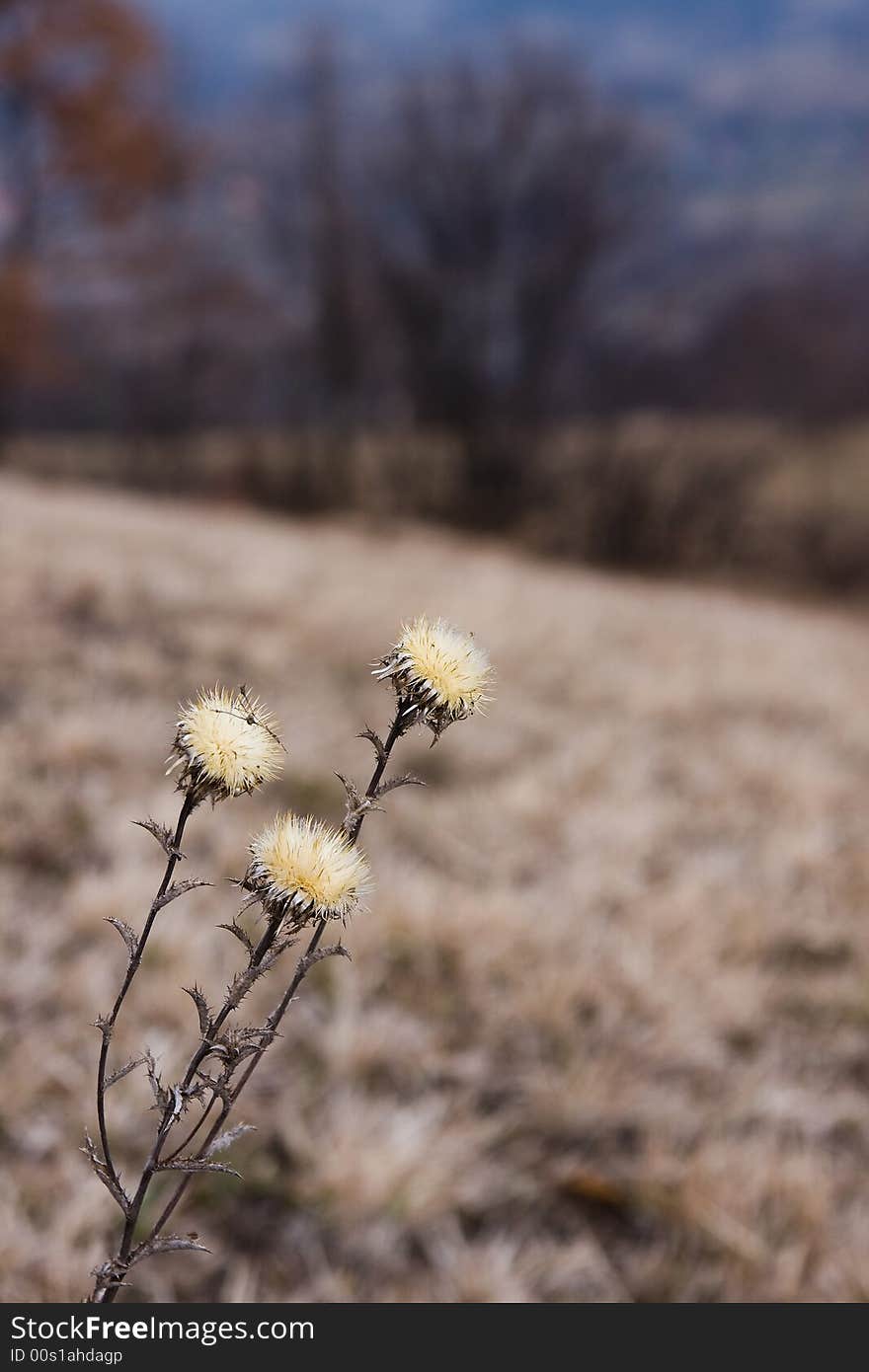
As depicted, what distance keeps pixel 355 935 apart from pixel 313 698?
1.70 metres

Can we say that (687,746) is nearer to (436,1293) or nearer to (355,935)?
(355,935)

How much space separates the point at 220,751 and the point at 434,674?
0.46ft

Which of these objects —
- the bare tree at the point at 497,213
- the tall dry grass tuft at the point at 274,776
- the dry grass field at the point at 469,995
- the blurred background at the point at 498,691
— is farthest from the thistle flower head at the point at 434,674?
the bare tree at the point at 497,213

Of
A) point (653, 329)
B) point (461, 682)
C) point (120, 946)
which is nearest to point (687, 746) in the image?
point (120, 946)

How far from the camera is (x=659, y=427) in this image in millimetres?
14023

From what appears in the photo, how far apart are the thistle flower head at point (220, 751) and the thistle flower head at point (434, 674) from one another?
0.09 m

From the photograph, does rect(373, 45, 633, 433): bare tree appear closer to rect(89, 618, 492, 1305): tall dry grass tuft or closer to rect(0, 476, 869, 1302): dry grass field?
rect(0, 476, 869, 1302): dry grass field

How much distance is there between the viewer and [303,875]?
2.01 feet

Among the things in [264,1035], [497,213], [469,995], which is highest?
[497,213]

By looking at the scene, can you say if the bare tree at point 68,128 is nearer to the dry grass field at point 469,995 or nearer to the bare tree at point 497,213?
the bare tree at point 497,213

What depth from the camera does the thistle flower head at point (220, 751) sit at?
0.61 metres

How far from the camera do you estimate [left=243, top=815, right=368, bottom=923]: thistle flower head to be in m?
0.61

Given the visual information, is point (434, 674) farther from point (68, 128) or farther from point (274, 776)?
point (68, 128)

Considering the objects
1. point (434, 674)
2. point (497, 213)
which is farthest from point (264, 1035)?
point (497, 213)
